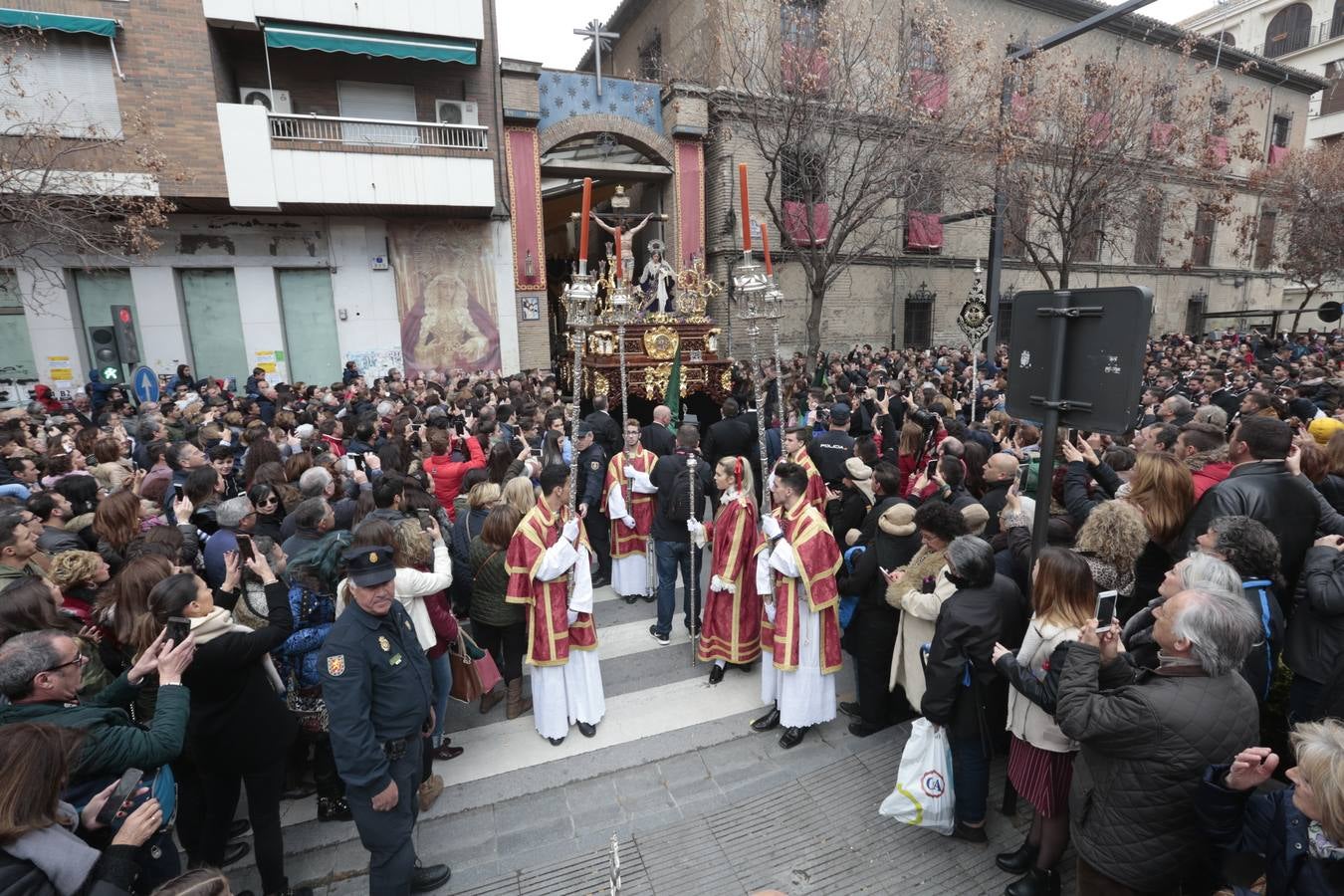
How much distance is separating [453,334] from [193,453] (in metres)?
12.6

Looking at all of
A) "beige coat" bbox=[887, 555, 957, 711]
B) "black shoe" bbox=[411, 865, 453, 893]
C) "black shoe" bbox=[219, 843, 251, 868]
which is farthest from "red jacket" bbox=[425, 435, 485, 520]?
"beige coat" bbox=[887, 555, 957, 711]

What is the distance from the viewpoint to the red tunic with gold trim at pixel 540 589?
4668 millimetres

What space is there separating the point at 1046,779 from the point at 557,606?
3.08m

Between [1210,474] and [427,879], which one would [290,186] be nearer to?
[427,879]

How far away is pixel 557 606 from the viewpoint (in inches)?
187

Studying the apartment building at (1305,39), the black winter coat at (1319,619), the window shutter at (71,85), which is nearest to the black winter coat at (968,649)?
the black winter coat at (1319,619)

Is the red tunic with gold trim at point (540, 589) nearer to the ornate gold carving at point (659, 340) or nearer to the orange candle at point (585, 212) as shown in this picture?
the orange candle at point (585, 212)

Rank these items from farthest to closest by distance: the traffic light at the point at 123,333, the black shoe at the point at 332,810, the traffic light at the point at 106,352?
the traffic light at the point at 106,352 < the traffic light at the point at 123,333 < the black shoe at the point at 332,810

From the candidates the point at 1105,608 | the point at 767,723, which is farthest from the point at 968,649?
the point at 767,723

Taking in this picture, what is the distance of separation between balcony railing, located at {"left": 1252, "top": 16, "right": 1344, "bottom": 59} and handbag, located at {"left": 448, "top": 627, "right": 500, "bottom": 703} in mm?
51670

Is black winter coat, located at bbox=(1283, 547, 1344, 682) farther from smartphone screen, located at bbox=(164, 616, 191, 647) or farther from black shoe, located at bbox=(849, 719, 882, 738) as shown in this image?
smartphone screen, located at bbox=(164, 616, 191, 647)

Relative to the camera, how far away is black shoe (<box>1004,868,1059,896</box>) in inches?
135

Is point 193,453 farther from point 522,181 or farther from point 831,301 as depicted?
point 831,301

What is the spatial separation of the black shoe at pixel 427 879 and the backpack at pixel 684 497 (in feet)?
10.4
